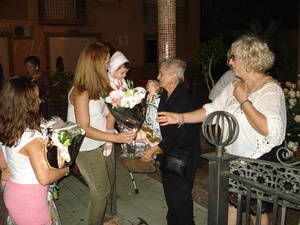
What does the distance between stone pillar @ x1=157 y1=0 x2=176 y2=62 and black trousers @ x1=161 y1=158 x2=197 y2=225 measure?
2695 mm

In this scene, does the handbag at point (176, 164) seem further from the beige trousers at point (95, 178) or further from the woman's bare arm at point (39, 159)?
the woman's bare arm at point (39, 159)

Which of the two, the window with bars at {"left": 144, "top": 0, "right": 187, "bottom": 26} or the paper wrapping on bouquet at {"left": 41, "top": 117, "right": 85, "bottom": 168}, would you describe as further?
the window with bars at {"left": 144, "top": 0, "right": 187, "bottom": 26}

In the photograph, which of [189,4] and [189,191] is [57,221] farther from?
[189,4]

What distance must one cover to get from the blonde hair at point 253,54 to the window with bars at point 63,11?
1170 centimetres

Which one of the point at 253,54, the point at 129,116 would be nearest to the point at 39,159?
the point at 129,116

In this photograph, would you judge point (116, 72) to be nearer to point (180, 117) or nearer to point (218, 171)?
point (180, 117)

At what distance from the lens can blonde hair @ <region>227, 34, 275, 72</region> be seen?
243cm

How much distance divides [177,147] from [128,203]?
1.58m

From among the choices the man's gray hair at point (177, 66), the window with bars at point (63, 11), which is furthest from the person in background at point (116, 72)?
the window with bars at point (63, 11)

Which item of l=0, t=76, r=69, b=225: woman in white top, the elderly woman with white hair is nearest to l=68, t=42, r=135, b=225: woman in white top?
the elderly woman with white hair

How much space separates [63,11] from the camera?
43.9ft

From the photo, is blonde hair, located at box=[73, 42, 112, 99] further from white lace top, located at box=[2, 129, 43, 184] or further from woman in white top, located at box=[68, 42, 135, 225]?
white lace top, located at box=[2, 129, 43, 184]

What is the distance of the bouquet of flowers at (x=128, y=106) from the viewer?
8.75ft

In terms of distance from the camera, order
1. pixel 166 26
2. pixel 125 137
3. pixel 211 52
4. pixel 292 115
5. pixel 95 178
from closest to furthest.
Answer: pixel 125 137, pixel 95 178, pixel 292 115, pixel 166 26, pixel 211 52
